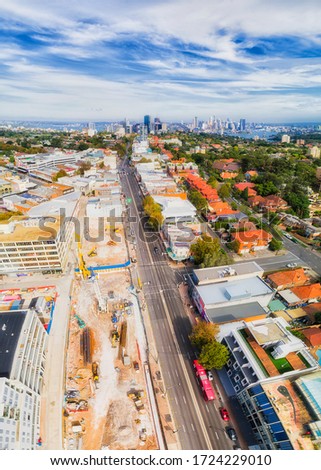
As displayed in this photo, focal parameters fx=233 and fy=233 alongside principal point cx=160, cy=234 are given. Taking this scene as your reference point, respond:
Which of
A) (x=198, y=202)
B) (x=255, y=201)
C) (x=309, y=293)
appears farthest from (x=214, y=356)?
(x=255, y=201)

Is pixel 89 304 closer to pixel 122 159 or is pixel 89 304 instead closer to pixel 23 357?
pixel 23 357

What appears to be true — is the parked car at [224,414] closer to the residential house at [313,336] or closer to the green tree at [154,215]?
the residential house at [313,336]

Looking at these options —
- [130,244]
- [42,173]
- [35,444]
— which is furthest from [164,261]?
[42,173]

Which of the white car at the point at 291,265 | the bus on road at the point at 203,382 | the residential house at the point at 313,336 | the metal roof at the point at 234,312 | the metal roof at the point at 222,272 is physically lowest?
the bus on road at the point at 203,382

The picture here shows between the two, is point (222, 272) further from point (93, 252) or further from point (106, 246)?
point (93, 252)

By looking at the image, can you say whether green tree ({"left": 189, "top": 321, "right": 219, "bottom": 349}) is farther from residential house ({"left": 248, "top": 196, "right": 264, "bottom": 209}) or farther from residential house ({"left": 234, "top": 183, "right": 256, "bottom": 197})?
residential house ({"left": 234, "top": 183, "right": 256, "bottom": 197})

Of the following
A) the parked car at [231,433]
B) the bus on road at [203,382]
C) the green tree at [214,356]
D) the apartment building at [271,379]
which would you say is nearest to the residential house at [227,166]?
the apartment building at [271,379]
